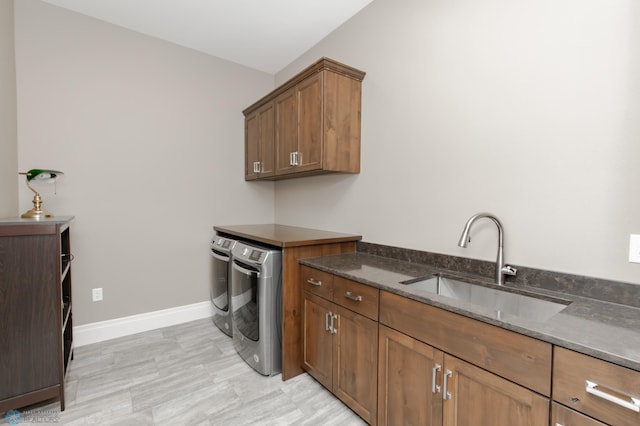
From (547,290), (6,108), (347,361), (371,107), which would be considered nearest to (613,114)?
(547,290)

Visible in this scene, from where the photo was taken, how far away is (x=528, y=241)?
145cm

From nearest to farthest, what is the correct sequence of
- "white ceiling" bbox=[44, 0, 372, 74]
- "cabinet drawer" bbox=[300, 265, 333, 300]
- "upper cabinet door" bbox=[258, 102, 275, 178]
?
"cabinet drawer" bbox=[300, 265, 333, 300]
"white ceiling" bbox=[44, 0, 372, 74]
"upper cabinet door" bbox=[258, 102, 275, 178]

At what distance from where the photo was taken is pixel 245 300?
2238 millimetres

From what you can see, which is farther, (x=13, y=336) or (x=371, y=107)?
(x=371, y=107)

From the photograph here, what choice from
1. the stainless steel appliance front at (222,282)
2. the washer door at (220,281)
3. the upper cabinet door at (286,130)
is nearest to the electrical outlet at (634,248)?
the upper cabinet door at (286,130)

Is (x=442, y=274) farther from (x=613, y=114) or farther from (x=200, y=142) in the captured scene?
(x=200, y=142)

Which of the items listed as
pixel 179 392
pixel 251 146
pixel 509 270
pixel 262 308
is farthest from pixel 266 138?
pixel 509 270

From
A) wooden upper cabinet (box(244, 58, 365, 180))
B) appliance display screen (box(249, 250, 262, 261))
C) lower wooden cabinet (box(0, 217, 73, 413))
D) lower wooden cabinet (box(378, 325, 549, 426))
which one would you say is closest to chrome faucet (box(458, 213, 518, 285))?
lower wooden cabinet (box(378, 325, 549, 426))

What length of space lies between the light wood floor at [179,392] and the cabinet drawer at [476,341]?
78 centimetres

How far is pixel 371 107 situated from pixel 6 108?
2566 millimetres

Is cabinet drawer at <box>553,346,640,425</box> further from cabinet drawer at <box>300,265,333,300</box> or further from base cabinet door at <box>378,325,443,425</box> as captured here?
cabinet drawer at <box>300,265,333,300</box>

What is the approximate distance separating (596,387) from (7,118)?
338 cm

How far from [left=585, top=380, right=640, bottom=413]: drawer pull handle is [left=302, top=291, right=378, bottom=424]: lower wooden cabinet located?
2.70 ft

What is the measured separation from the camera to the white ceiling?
91.0 inches
